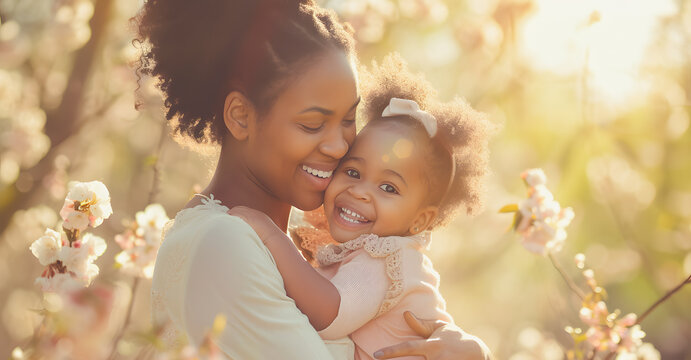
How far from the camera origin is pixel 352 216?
254cm

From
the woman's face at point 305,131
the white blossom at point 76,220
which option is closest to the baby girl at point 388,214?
the woman's face at point 305,131

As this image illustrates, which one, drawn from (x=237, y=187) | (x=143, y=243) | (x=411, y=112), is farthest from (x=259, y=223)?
(x=143, y=243)

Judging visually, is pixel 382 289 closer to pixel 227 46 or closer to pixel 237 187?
pixel 237 187

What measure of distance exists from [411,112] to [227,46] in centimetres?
77

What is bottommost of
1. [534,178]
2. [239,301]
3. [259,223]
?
[239,301]

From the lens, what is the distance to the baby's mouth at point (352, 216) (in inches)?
99.9

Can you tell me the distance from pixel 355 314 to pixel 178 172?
5.95m

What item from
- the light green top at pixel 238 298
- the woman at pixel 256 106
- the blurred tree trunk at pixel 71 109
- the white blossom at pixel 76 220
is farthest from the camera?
the blurred tree trunk at pixel 71 109

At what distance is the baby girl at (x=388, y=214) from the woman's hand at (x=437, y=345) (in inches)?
2.6

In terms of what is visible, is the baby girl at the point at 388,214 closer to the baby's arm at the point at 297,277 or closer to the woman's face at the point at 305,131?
the baby's arm at the point at 297,277

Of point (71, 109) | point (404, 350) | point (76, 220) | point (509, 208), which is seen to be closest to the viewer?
point (404, 350)

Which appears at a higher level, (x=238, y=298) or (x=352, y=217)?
(x=352, y=217)

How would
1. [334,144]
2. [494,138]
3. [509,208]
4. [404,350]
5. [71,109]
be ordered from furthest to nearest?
[494,138]
[71,109]
[509,208]
[334,144]
[404,350]

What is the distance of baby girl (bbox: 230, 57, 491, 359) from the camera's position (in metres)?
2.15
